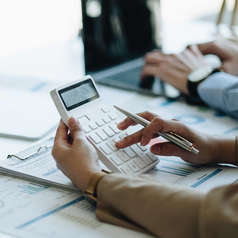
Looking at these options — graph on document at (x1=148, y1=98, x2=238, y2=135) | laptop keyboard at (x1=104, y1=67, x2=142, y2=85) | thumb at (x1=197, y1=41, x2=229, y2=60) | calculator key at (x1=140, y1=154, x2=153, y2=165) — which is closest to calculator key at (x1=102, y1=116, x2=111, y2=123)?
calculator key at (x1=140, y1=154, x2=153, y2=165)

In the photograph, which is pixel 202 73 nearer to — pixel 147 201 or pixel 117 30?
pixel 117 30

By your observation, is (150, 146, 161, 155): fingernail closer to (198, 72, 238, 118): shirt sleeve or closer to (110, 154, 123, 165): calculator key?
(110, 154, 123, 165): calculator key

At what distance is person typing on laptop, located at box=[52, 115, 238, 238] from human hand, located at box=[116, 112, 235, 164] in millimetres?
106

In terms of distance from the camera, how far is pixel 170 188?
47 centimetres

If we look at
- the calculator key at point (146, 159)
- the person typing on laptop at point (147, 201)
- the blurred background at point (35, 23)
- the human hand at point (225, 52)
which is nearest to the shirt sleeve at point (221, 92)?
the human hand at point (225, 52)

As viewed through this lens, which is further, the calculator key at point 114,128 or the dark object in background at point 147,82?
the dark object in background at point 147,82

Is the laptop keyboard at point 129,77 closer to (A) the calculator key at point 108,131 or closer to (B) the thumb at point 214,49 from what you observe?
(B) the thumb at point 214,49

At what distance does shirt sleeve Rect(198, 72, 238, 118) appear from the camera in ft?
2.94

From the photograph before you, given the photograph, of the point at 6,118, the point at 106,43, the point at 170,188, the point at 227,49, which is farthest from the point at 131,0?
the point at 170,188

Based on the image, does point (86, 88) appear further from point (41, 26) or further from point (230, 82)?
point (41, 26)

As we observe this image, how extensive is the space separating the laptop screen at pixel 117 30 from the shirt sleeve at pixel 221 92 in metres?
0.35

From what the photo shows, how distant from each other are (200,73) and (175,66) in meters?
0.10

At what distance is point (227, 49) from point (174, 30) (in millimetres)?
714

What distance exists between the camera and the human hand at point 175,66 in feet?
3.47
